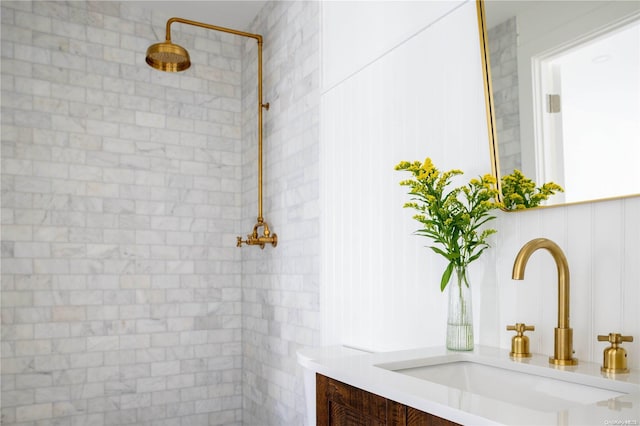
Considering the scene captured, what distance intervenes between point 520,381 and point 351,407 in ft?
1.33

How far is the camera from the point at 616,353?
4.04 ft

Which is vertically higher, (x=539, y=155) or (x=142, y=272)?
(x=539, y=155)

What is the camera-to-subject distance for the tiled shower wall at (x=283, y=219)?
281 centimetres

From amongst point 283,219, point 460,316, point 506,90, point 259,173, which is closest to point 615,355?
point 460,316

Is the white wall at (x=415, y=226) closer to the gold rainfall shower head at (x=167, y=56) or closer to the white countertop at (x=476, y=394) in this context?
the white countertop at (x=476, y=394)

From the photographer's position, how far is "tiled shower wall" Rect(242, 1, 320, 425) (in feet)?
9.21

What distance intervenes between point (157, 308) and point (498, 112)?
2.47 m

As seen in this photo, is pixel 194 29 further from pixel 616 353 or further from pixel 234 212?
pixel 616 353

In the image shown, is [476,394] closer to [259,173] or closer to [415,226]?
[415,226]

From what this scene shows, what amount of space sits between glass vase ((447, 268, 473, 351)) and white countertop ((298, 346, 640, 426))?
32 mm

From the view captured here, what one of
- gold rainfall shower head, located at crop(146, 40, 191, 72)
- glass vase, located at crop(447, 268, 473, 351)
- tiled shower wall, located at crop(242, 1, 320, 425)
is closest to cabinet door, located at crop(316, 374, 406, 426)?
glass vase, located at crop(447, 268, 473, 351)

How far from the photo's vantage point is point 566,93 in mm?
1448

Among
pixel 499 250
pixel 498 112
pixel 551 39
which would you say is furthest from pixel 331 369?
pixel 551 39

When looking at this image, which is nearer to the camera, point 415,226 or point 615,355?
point 615,355
